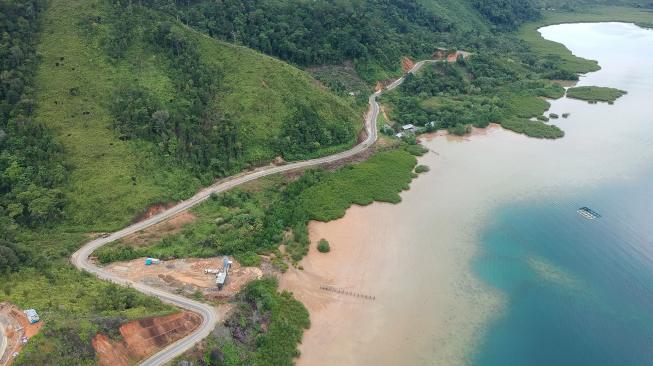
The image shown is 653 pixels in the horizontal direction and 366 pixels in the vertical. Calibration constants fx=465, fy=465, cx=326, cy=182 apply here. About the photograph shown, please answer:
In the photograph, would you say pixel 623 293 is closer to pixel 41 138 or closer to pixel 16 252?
pixel 16 252

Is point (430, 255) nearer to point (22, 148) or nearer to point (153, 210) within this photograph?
point (153, 210)

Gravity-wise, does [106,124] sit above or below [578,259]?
above

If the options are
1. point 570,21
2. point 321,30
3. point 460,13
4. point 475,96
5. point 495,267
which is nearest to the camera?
point 495,267

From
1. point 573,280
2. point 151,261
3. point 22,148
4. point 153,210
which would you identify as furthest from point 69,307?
point 573,280

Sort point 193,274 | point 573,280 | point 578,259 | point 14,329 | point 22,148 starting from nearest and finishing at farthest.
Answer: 1. point 14,329
2. point 193,274
3. point 573,280
4. point 578,259
5. point 22,148

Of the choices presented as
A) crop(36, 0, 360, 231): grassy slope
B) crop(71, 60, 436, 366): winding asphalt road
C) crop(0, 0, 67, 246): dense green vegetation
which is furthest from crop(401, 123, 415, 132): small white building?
crop(0, 0, 67, 246): dense green vegetation

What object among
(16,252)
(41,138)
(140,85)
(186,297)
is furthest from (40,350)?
(140,85)

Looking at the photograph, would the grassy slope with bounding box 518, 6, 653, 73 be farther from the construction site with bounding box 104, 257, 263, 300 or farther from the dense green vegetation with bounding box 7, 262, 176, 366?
the dense green vegetation with bounding box 7, 262, 176, 366
